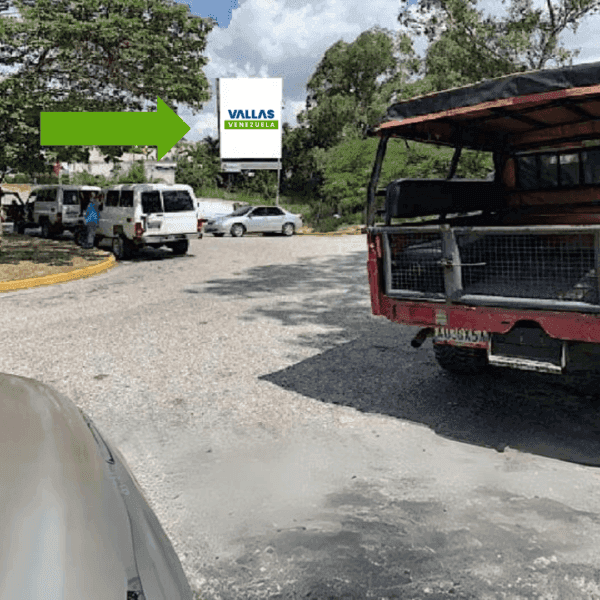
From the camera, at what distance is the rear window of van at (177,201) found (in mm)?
16672

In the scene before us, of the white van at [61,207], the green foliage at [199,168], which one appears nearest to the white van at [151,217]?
the white van at [61,207]

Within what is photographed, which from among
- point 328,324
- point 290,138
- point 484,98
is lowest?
point 328,324

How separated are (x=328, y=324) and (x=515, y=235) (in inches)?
159

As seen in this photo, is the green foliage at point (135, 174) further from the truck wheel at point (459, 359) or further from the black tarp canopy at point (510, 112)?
the truck wheel at point (459, 359)

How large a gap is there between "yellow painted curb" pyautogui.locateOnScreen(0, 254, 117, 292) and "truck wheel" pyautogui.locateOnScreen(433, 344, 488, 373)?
9081 millimetres

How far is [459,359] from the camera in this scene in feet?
18.3

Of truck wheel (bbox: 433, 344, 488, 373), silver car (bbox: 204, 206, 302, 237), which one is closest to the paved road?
truck wheel (bbox: 433, 344, 488, 373)

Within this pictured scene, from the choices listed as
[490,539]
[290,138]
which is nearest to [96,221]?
[490,539]

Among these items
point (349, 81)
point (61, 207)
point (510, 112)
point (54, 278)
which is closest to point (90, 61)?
point (54, 278)

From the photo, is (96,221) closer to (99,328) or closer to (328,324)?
(99,328)

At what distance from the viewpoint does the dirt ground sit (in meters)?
13.3

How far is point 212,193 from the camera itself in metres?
43.3

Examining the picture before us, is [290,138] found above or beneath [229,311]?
above

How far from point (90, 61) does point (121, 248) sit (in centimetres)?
463
